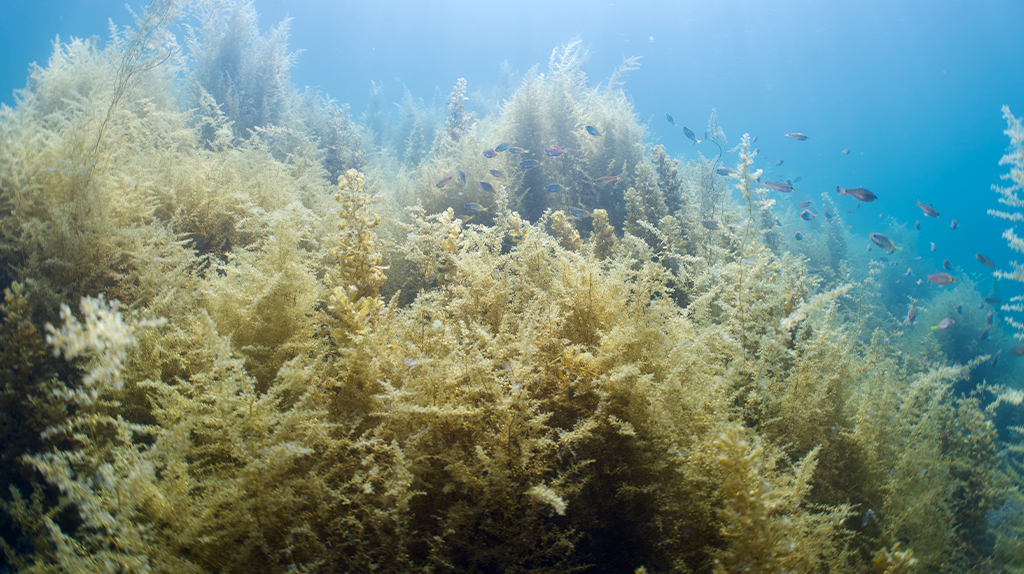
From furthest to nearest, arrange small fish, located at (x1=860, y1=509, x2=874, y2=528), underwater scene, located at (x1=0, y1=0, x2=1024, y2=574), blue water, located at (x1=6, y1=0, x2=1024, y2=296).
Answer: blue water, located at (x1=6, y1=0, x2=1024, y2=296) → small fish, located at (x1=860, y1=509, x2=874, y2=528) → underwater scene, located at (x1=0, y1=0, x2=1024, y2=574)

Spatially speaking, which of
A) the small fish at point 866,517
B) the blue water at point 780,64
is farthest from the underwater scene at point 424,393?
the blue water at point 780,64

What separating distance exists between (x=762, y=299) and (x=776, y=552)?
249 cm

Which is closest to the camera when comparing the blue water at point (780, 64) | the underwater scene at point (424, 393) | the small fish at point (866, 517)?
the underwater scene at point (424, 393)

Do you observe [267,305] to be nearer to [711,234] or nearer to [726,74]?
[711,234]

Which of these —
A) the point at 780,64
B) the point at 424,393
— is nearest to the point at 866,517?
the point at 424,393

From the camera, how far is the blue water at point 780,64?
71.5 meters

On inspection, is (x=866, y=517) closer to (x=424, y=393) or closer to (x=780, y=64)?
(x=424, y=393)

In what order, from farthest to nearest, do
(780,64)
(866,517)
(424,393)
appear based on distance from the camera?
(780,64), (866,517), (424,393)

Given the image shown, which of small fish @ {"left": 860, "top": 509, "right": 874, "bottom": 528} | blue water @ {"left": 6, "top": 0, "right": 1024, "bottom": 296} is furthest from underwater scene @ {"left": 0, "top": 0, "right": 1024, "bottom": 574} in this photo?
blue water @ {"left": 6, "top": 0, "right": 1024, "bottom": 296}

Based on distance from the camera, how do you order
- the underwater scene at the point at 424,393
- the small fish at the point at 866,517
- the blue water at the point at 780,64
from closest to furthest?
the underwater scene at the point at 424,393
the small fish at the point at 866,517
the blue water at the point at 780,64

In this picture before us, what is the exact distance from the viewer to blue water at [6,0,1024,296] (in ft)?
235

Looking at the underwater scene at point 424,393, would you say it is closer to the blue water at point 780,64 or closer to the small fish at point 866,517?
the small fish at point 866,517

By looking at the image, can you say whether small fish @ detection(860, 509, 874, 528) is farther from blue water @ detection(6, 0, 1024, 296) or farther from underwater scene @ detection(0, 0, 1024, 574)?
blue water @ detection(6, 0, 1024, 296)

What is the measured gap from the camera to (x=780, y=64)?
8475cm
